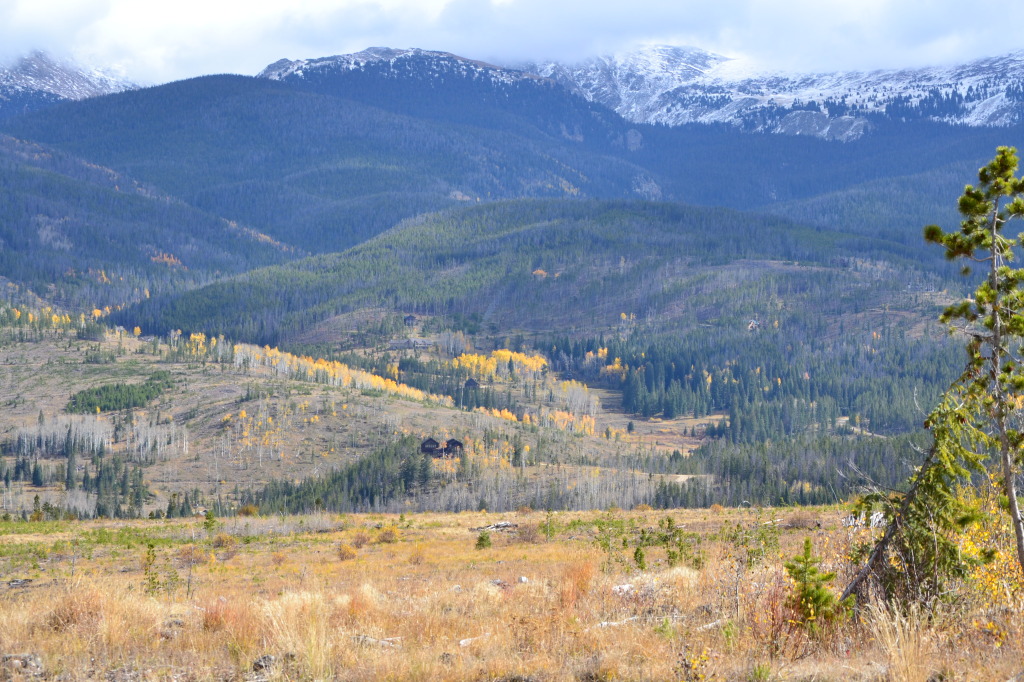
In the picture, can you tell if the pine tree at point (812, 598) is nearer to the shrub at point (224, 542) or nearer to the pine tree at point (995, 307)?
the pine tree at point (995, 307)

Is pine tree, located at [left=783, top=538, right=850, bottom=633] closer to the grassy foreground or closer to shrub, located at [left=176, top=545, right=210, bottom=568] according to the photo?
the grassy foreground

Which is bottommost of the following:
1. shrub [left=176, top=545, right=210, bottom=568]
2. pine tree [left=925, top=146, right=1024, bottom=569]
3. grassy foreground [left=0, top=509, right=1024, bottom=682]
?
shrub [left=176, top=545, right=210, bottom=568]

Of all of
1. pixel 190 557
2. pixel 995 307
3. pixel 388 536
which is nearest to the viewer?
pixel 995 307

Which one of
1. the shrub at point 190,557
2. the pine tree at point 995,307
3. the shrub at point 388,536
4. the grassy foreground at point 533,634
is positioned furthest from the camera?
the shrub at point 388,536

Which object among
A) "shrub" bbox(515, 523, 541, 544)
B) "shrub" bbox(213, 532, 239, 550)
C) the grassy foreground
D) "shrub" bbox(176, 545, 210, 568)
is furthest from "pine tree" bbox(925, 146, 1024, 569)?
"shrub" bbox(213, 532, 239, 550)

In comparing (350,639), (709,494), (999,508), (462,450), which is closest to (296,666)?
(350,639)

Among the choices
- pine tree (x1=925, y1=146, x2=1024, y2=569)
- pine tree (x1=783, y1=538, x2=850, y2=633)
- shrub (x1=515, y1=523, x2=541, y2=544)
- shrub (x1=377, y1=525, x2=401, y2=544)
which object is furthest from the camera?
shrub (x1=377, y1=525, x2=401, y2=544)

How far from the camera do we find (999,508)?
20.2 meters

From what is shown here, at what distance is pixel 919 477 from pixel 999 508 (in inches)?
134

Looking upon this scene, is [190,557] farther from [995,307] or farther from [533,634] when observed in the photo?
[995,307]

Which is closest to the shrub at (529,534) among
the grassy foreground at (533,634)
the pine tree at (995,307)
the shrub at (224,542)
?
the shrub at (224,542)

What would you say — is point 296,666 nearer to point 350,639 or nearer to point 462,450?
point 350,639

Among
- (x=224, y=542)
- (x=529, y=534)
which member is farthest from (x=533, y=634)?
(x=224, y=542)

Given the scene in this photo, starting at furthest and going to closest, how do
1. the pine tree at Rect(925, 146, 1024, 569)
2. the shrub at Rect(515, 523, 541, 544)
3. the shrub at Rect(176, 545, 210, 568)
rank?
the shrub at Rect(515, 523, 541, 544) < the shrub at Rect(176, 545, 210, 568) < the pine tree at Rect(925, 146, 1024, 569)
